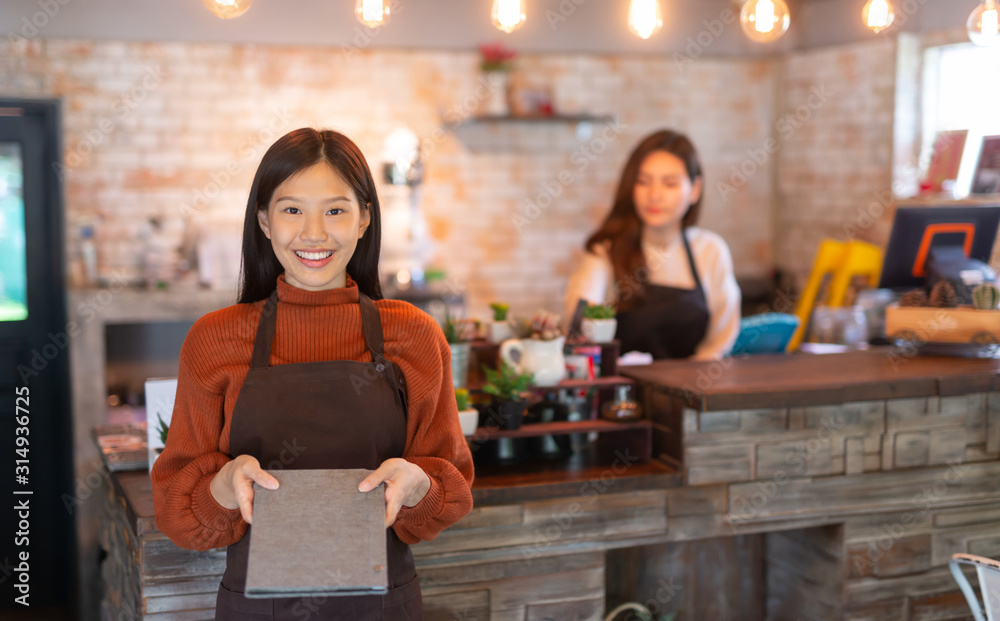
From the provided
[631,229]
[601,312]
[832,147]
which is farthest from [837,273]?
[601,312]

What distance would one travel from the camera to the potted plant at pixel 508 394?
2.58 meters

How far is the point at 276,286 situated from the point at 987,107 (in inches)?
188

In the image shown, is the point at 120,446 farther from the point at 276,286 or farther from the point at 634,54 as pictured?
the point at 634,54

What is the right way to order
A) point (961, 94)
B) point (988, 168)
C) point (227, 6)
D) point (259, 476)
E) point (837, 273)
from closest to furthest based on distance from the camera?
point (259, 476) < point (227, 6) < point (988, 168) < point (837, 273) < point (961, 94)

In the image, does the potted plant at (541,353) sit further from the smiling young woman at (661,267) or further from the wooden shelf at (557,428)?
the smiling young woman at (661,267)

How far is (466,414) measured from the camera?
251 centimetres

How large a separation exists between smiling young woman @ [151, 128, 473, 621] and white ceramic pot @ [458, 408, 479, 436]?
2.17 feet

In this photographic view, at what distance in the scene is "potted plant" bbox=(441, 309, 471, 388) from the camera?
8.71 ft

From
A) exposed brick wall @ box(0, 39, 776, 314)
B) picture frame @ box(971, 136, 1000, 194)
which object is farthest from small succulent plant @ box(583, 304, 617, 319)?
picture frame @ box(971, 136, 1000, 194)

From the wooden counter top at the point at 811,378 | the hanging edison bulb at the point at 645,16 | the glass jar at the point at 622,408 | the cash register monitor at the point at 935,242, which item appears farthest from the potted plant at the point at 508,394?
the cash register monitor at the point at 935,242

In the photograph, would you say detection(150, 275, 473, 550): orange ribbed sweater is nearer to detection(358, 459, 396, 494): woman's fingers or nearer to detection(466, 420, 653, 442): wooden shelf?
detection(358, 459, 396, 494): woman's fingers

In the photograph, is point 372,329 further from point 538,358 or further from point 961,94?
point 961,94

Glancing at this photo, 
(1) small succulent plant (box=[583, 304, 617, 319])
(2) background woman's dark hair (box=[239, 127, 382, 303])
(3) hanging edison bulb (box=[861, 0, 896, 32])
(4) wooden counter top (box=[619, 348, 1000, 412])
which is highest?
(3) hanging edison bulb (box=[861, 0, 896, 32])

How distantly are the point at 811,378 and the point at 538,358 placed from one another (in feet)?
3.03
